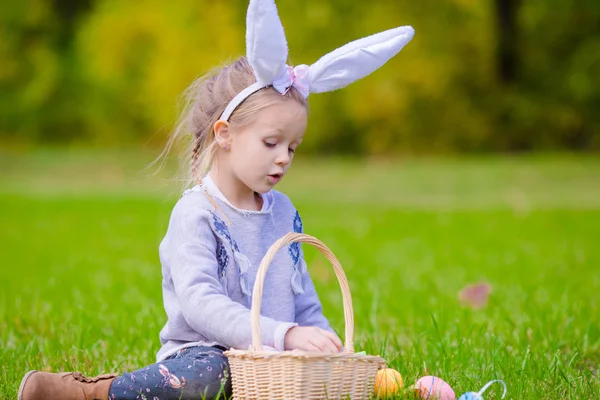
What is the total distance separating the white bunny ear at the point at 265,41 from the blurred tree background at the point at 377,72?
1547 centimetres

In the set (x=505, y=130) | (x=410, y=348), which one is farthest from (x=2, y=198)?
(x=505, y=130)

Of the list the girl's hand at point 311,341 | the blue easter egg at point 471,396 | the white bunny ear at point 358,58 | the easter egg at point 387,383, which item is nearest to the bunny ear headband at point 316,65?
the white bunny ear at point 358,58

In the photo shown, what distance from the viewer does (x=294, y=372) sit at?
2223 millimetres

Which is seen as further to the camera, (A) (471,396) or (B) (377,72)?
(B) (377,72)

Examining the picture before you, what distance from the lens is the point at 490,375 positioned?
9.24ft

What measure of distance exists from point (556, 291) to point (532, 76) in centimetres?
1873

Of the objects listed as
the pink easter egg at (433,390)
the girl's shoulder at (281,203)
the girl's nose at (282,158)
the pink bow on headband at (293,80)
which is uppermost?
the pink bow on headband at (293,80)

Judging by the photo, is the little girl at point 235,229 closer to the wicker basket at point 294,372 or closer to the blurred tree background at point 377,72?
the wicker basket at point 294,372

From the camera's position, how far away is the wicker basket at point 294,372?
87.6 inches

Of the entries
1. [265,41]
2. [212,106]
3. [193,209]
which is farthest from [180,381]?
[265,41]

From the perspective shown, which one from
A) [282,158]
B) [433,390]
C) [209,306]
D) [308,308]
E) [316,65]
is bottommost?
[433,390]

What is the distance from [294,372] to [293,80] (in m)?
0.98

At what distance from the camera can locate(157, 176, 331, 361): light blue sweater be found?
247 centimetres

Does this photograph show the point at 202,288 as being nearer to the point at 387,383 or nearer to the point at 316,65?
the point at 387,383
